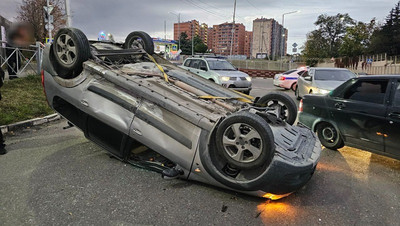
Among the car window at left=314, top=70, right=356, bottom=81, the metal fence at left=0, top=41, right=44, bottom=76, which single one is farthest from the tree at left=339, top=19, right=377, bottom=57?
the metal fence at left=0, top=41, right=44, bottom=76

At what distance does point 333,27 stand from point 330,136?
70.1 m

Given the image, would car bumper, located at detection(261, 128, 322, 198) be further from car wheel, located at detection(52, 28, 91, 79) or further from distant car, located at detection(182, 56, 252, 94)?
distant car, located at detection(182, 56, 252, 94)

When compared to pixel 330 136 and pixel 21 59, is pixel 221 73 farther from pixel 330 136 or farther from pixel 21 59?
pixel 21 59

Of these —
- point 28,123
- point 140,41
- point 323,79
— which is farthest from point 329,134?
point 28,123

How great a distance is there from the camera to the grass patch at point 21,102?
6.64 m

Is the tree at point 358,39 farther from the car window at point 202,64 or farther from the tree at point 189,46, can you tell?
the car window at point 202,64

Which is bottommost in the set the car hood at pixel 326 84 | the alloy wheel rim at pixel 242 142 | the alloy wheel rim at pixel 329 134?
the alloy wheel rim at pixel 329 134

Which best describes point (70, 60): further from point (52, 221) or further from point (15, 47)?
point (15, 47)

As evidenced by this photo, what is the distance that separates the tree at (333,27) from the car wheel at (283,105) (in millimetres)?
67591

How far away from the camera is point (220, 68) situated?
1262 centimetres

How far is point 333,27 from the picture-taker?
66250 mm

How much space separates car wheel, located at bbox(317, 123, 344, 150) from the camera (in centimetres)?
497

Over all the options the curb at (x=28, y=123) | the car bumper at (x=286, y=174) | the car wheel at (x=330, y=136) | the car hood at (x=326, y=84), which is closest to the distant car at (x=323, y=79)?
the car hood at (x=326, y=84)

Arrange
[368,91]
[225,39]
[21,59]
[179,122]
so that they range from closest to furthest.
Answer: [179,122], [368,91], [21,59], [225,39]
